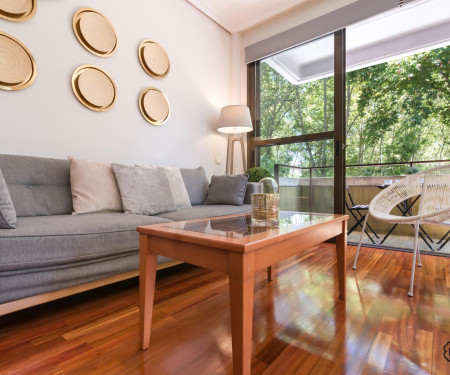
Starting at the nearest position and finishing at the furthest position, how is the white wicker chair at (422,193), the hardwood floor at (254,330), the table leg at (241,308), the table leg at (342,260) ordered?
the table leg at (241,308) → the hardwood floor at (254,330) → the table leg at (342,260) → the white wicker chair at (422,193)

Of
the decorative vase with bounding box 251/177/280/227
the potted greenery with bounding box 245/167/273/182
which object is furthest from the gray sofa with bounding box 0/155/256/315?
the potted greenery with bounding box 245/167/273/182

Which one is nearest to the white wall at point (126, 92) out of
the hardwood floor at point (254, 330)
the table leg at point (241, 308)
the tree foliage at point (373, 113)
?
the tree foliage at point (373, 113)

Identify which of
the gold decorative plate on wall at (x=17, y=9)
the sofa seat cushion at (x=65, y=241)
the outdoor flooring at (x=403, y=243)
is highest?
the gold decorative plate on wall at (x=17, y=9)

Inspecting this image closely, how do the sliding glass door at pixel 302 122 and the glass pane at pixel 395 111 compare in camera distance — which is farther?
the glass pane at pixel 395 111

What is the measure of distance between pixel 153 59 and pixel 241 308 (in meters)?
2.70

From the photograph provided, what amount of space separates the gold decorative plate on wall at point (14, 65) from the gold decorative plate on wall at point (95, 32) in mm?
466

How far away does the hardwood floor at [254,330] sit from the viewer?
0.90 metres

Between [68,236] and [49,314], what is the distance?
421 millimetres

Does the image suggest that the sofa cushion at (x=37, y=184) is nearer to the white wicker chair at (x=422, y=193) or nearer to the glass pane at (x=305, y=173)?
the white wicker chair at (x=422, y=193)

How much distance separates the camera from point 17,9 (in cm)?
180

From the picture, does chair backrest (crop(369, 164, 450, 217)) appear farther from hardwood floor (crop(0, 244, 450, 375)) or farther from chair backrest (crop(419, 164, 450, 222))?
hardwood floor (crop(0, 244, 450, 375))

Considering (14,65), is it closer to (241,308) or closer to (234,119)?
(234,119)

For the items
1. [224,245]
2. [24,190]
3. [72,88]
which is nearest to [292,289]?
[224,245]

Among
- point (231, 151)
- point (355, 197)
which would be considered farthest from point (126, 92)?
point (355, 197)
